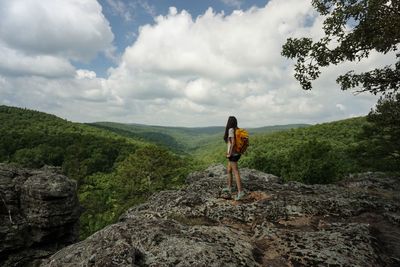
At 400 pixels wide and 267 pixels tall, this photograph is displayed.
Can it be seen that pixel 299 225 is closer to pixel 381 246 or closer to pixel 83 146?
pixel 381 246

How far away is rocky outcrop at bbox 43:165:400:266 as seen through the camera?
748cm

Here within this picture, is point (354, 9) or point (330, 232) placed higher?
point (354, 9)

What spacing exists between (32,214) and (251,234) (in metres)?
17.1

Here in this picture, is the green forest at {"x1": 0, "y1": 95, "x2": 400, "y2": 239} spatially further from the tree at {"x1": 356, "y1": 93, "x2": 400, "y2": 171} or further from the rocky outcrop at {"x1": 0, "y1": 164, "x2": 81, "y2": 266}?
the rocky outcrop at {"x1": 0, "y1": 164, "x2": 81, "y2": 266}

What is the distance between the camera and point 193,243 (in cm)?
783

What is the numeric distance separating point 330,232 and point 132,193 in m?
58.5

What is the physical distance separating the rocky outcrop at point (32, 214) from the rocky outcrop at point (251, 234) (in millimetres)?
10808

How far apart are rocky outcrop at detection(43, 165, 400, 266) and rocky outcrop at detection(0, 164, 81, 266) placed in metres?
10.8

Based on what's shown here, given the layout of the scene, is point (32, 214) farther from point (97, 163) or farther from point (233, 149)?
point (97, 163)

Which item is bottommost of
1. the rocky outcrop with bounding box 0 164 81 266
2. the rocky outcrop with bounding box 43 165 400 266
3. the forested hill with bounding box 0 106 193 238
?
the forested hill with bounding box 0 106 193 238

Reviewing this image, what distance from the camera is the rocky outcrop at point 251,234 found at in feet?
24.5

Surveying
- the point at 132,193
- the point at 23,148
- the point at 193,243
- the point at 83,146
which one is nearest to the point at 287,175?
the point at 132,193

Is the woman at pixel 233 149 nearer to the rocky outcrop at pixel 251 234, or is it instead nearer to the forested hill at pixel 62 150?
the rocky outcrop at pixel 251 234

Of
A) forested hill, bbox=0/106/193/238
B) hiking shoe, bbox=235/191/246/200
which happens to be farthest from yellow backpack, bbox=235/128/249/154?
forested hill, bbox=0/106/193/238
